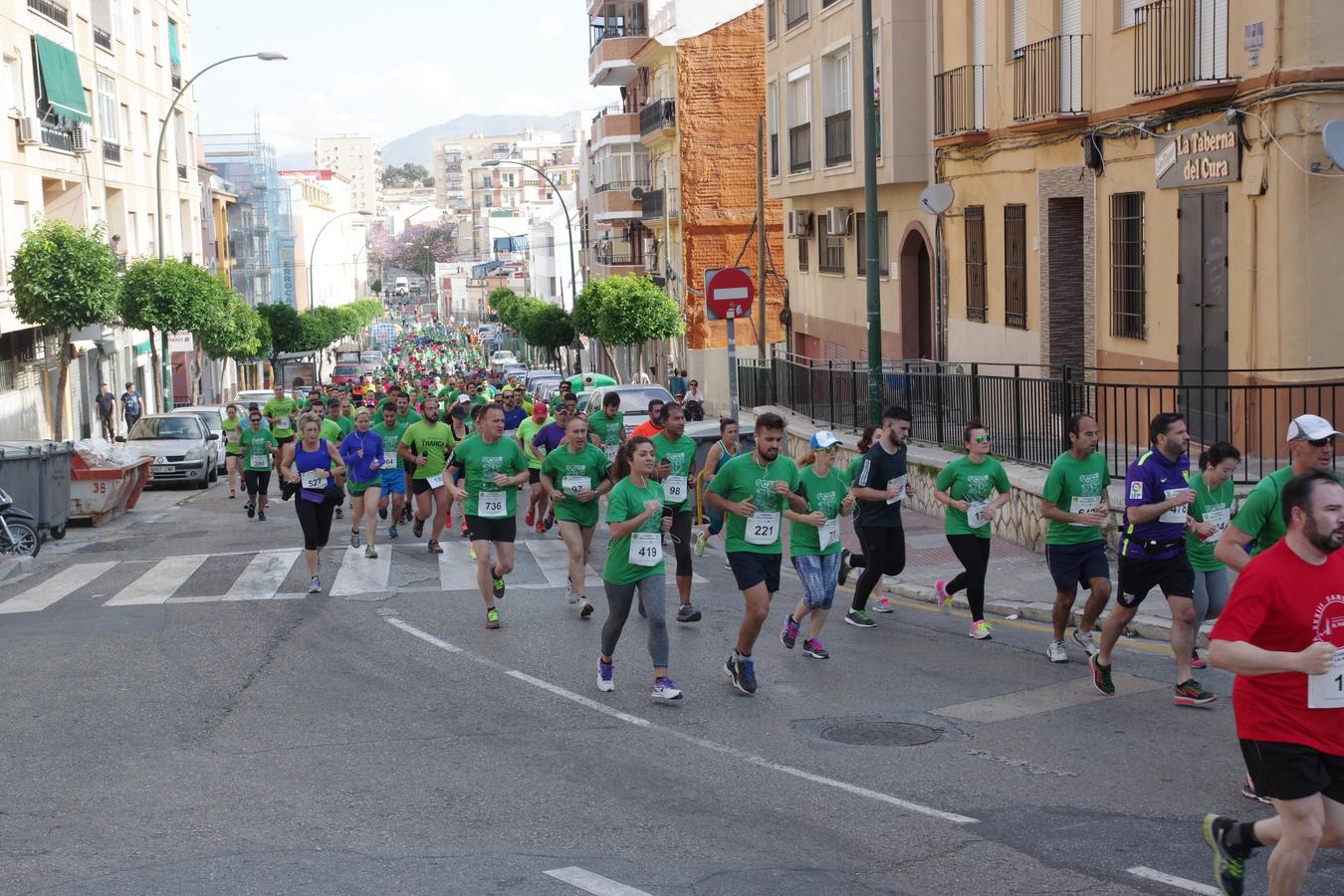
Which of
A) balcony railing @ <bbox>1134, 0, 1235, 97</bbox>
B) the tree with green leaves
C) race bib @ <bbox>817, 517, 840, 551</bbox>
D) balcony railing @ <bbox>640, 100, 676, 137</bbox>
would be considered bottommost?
race bib @ <bbox>817, 517, 840, 551</bbox>

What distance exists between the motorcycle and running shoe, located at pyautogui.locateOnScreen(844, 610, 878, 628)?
417 inches

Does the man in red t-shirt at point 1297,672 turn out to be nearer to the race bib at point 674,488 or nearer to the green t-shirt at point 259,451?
the race bib at point 674,488

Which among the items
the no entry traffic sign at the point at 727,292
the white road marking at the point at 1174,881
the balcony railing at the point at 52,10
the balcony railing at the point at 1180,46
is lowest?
the white road marking at the point at 1174,881

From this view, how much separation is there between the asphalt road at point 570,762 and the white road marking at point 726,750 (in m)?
0.03

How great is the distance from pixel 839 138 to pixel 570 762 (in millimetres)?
22639

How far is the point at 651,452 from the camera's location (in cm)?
1004

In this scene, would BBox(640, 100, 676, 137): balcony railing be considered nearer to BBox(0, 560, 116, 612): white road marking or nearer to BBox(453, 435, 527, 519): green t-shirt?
BBox(0, 560, 116, 612): white road marking

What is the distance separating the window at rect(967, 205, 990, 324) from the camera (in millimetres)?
→ 24047

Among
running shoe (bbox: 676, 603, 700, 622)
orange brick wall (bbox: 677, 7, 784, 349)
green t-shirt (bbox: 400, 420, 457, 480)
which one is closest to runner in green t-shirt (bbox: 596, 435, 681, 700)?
running shoe (bbox: 676, 603, 700, 622)

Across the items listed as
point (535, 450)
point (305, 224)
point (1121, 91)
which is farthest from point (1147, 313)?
point (305, 224)

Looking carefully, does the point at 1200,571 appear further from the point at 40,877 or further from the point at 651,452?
the point at 40,877

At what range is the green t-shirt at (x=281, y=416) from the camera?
24109 millimetres

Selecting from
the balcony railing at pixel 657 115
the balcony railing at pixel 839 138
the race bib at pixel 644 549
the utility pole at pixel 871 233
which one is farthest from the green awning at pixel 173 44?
the race bib at pixel 644 549

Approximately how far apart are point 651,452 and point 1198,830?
4.25 meters
